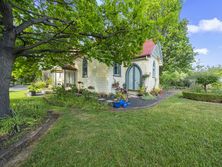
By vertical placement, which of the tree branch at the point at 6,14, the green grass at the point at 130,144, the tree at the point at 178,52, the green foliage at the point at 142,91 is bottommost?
the green grass at the point at 130,144

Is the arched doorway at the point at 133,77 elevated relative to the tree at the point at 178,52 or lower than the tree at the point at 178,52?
lower

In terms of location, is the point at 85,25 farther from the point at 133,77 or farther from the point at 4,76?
the point at 133,77

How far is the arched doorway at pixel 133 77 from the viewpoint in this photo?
1430 cm

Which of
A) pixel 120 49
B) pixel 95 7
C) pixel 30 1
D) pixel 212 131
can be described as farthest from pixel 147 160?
pixel 30 1

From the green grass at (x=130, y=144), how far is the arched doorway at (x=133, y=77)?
9.01 m

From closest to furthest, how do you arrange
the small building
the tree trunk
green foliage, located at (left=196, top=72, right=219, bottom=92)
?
the tree trunk → the small building → green foliage, located at (left=196, top=72, right=219, bottom=92)

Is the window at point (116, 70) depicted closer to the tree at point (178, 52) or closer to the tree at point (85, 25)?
the tree at point (85, 25)

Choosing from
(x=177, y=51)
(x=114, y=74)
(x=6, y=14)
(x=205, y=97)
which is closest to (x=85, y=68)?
(x=114, y=74)

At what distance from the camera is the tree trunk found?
16.0ft

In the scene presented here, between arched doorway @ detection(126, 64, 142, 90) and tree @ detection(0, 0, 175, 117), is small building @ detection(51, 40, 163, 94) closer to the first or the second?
arched doorway @ detection(126, 64, 142, 90)

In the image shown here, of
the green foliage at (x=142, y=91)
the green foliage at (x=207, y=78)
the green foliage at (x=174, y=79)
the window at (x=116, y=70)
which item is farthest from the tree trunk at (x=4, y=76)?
the green foliage at (x=174, y=79)

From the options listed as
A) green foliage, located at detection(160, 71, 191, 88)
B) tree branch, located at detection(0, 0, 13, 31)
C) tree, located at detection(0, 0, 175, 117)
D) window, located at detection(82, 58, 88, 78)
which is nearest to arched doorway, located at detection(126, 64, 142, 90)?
window, located at detection(82, 58, 88, 78)

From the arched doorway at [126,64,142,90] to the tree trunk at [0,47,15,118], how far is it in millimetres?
11396

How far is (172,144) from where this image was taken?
3.73 metres
